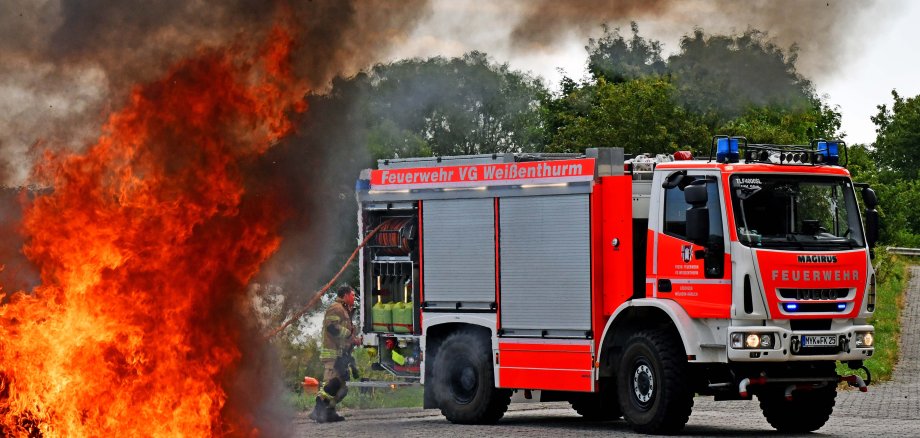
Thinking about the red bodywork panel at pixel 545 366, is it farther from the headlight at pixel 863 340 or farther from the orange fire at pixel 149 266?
the orange fire at pixel 149 266

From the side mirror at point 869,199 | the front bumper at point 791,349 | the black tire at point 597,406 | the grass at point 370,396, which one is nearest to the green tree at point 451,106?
the grass at point 370,396

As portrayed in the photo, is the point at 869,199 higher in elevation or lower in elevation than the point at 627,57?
lower

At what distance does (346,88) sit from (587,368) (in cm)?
452

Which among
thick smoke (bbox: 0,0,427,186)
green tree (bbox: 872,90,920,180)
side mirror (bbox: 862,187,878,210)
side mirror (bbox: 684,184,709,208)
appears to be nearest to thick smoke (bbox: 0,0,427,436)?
thick smoke (bbox: 0,0,427,186)

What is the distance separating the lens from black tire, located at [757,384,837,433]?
691 inches

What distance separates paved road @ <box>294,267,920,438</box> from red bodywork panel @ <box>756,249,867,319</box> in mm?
1570

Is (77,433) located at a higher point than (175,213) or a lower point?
lower

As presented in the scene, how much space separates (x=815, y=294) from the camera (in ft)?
54.5

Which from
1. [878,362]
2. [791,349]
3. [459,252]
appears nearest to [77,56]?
[459,252]

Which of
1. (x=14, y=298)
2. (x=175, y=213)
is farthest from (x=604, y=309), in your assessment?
(x=14, y=298)

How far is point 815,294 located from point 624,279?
89.0 inches

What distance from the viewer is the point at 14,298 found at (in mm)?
13734

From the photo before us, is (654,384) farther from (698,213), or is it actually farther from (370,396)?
(370,396)

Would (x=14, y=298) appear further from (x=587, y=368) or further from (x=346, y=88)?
(x=587, y=368)
